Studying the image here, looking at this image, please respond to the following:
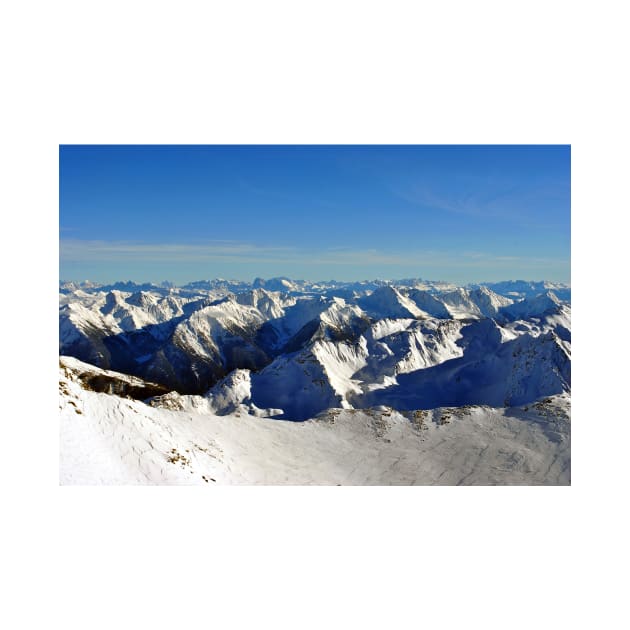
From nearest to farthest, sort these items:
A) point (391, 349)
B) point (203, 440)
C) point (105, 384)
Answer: point (203, 440), point (105, 384), point (391, 349)

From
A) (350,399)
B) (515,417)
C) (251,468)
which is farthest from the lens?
(350,399)

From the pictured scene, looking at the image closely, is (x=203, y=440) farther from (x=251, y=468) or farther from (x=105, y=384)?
(x=105, y=384)
